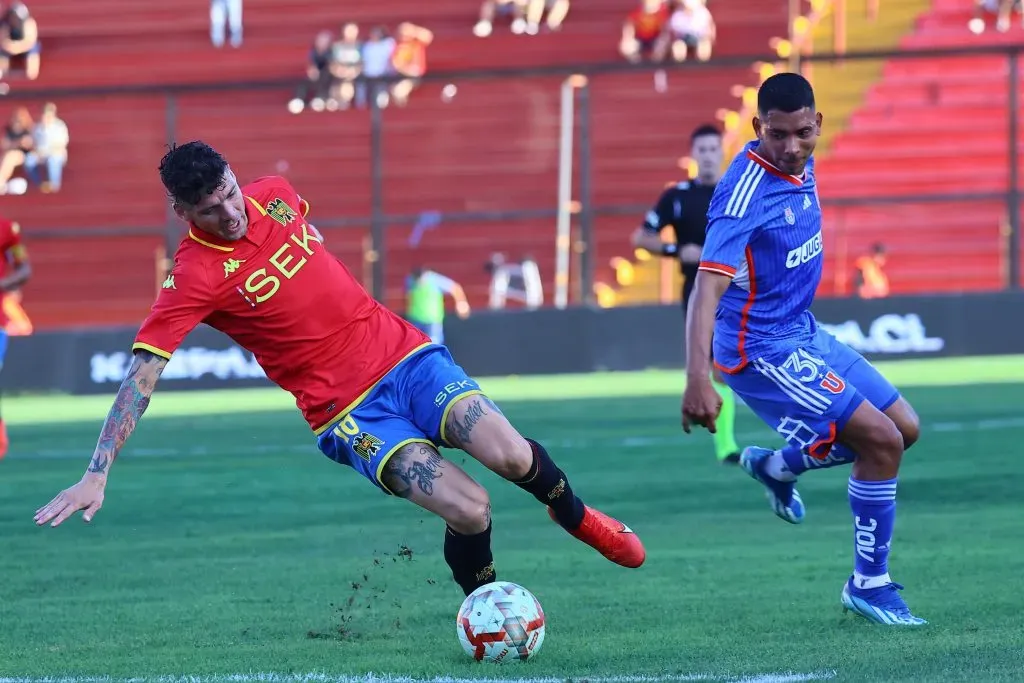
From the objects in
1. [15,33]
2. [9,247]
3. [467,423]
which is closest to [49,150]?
[15,33]

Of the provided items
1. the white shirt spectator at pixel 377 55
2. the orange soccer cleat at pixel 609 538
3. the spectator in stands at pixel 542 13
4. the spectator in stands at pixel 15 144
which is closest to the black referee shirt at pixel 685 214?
the orange soccer cleat at pixel 609 538

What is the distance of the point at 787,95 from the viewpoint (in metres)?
6.40

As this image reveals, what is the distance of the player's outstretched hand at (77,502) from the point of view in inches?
212

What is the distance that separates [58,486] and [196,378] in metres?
10.8

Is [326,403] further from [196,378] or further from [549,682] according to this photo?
[196,378]

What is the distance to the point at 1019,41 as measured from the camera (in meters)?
26.5

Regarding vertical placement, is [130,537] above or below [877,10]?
below

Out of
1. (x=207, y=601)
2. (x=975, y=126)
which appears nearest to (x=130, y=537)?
(x=207, y=601)

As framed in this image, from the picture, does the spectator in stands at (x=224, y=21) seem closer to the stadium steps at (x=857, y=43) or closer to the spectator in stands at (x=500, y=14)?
the spectator in stands at (x=500, y=14)

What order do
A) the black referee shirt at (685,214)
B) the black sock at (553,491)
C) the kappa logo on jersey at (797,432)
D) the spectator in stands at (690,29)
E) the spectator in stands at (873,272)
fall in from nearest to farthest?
the black sock at (553,491), the kappa logo on jersey at (797,432), the black referee shirt at (685,214), the spectator in stands at (873,272), the spectator in stands at (690,29)

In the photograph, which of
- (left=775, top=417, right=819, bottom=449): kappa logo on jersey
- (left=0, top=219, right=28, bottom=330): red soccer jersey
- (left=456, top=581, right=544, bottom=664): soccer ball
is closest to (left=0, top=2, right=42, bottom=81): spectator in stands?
(left=0, top=219, right=28, bottom=330): red soccer jersey

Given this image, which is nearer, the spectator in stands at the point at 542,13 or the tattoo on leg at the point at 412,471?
the tattoo on leg at the point at 412,471

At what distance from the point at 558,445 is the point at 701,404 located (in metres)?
7.68

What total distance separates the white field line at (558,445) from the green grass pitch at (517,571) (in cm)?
4
